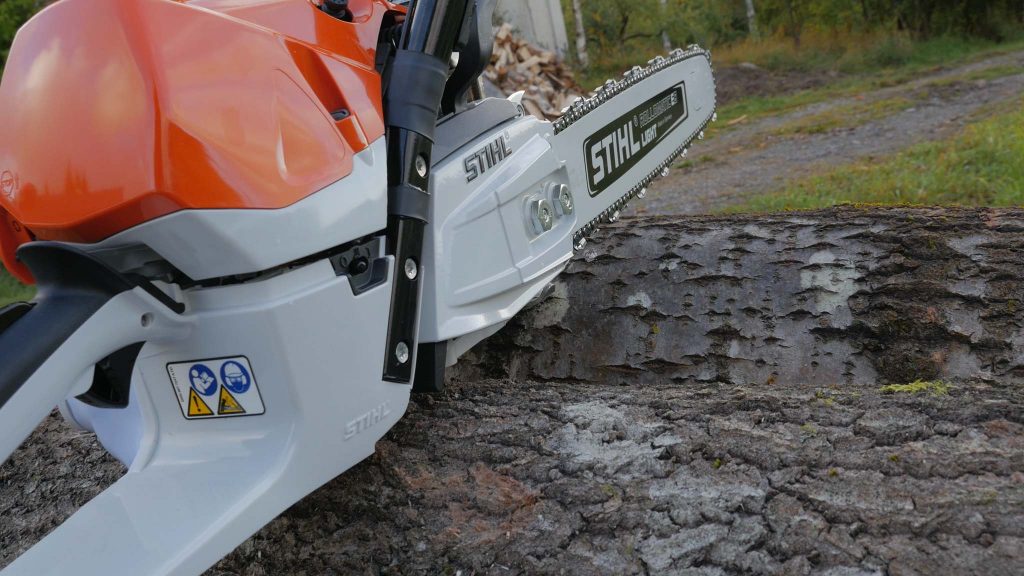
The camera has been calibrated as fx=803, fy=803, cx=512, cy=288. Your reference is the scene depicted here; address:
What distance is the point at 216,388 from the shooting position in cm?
109

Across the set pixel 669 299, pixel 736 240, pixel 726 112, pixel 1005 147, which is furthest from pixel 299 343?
pixel 726 112

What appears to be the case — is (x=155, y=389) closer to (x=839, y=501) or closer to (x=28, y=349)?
(x=28, y=349)

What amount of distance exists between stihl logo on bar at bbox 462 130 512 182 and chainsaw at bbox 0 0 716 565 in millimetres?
87

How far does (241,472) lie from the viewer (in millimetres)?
1078

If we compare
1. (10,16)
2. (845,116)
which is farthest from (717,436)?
(10,16)

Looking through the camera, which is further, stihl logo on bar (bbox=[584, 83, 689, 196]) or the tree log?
stihl logo on bar (bbox=[584, 83, 689, 196])

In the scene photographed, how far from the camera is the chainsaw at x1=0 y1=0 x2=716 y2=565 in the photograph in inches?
37.2

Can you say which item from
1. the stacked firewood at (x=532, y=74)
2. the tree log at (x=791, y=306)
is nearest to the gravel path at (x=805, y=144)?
the stacked firewood at (x=532, y=74)

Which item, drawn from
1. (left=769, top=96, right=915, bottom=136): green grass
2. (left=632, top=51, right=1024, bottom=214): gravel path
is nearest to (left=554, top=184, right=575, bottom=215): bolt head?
(left=632, top=51, right=1024, bottom=214): gravel path

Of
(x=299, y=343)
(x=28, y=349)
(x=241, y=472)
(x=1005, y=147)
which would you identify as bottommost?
(x=1005, y=147)

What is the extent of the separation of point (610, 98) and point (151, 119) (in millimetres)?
1225

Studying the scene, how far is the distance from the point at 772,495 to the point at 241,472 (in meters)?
0.70

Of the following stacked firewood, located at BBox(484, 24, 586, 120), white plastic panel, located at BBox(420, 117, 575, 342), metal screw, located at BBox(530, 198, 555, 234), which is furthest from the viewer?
stacked firewood, located at BBox(484, 24, 586, 120)

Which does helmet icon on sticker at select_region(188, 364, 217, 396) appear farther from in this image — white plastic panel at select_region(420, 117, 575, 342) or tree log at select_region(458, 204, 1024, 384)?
tree log at select_region(458, 204, 1024, 384)
